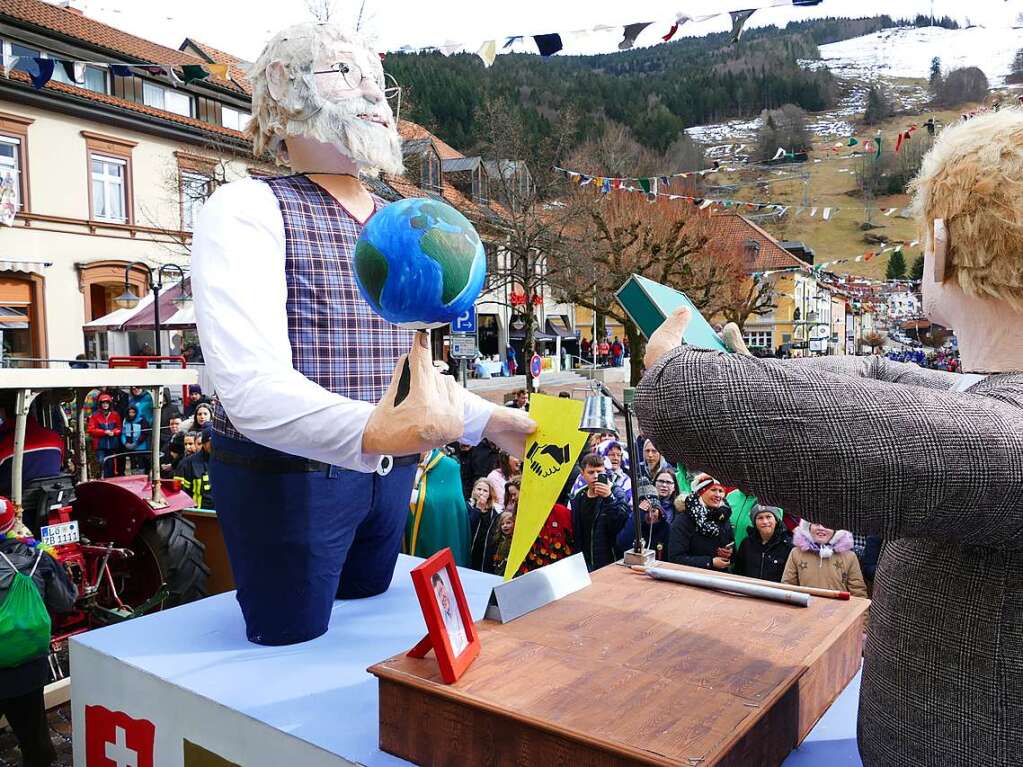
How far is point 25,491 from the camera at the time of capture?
4.42 meters

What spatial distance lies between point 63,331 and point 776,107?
4291cm

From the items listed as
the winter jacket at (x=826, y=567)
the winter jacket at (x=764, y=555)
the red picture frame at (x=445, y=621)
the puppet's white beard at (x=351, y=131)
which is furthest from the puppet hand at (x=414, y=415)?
the winter jacket at (x=764, y=555)

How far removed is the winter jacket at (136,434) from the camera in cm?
946

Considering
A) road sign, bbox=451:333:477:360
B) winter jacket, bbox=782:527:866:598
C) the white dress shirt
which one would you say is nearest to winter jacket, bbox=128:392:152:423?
road sign, bbox=451:333:477:360

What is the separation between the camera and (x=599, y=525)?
4.75 meters

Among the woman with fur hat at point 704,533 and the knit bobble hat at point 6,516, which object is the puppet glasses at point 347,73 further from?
the woman with fur hat at point 704,533

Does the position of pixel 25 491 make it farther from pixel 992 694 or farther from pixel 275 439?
pixel 992 694

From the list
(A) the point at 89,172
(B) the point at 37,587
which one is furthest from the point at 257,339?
(A) the point at 89,172

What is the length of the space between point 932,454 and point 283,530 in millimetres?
1505

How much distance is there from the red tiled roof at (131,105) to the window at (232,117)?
29.6 inches

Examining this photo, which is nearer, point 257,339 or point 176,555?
point 257,339

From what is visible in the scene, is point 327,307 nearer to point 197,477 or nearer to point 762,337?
point 197,477

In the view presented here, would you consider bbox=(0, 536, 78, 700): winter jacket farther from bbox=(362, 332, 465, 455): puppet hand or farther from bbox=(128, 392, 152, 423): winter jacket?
bbox=(128, 392, 152, 423): winter jacket

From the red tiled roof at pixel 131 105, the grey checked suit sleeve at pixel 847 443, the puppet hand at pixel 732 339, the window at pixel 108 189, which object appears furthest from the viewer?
the window at pixel 108 189
